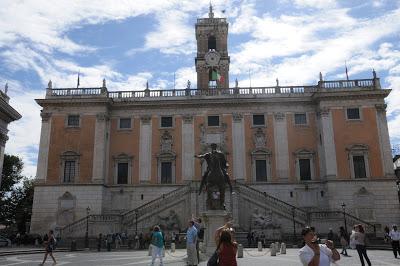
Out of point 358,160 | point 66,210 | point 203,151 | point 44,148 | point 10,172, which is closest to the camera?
point 66,210

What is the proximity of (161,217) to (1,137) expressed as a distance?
1354 cm

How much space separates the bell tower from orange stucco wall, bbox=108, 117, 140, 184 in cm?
1241

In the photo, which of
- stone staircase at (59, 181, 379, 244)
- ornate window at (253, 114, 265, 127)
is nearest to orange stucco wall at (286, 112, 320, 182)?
ornate window at (253, 114, 265, 127)

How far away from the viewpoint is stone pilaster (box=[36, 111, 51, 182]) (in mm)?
37469

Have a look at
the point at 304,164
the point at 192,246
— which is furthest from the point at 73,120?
the point at 192,246

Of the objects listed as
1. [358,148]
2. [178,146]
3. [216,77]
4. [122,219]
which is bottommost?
[122,219]

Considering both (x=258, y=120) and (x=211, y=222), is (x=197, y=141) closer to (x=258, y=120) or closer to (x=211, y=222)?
(x=258, y=120)

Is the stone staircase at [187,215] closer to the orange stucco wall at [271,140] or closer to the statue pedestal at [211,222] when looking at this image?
the orange stucco wall at [271,140]

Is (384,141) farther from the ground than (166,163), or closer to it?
farther from the ground

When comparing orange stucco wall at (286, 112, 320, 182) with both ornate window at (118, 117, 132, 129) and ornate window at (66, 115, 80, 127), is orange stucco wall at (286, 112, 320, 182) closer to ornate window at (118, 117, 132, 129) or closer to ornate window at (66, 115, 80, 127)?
ornate window at (118, 117, 132, 129)

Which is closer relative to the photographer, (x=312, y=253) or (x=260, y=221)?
(x=312, y=253)

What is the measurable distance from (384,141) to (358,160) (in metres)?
2.87

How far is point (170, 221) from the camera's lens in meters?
33.6

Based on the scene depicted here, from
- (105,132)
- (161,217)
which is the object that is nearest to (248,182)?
Answer: (161,217)
